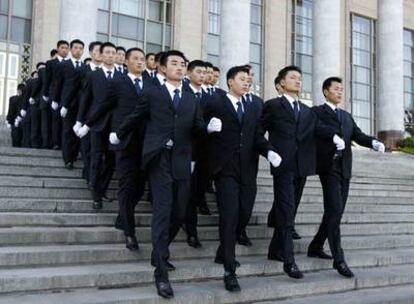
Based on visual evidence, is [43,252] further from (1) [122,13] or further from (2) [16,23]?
(1) [122,13]

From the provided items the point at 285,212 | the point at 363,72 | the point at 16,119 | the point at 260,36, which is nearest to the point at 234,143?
the point at 285,212

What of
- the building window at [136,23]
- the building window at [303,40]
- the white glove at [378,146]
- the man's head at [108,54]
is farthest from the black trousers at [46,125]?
the building window at [303,40]

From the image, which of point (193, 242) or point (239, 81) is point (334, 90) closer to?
point (239, 81)

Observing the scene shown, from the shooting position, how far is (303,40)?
3158cm

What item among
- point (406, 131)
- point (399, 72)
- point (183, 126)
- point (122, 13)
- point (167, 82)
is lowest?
point (183, 126)

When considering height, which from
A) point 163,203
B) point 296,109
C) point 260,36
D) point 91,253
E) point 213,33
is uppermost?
point 260,36

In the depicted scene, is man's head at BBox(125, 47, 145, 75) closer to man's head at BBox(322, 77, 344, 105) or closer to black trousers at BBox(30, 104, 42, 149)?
man's head at BBox(322, 77, 344, 105)

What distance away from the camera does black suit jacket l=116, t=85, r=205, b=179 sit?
506 centimetres

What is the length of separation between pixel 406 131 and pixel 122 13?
699 inches

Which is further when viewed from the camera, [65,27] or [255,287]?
[65,27]

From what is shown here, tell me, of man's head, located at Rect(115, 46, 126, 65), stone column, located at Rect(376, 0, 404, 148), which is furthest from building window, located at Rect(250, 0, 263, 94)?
man's head, located at Rect(115, 46, 126, 65)

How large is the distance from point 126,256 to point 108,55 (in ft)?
9.74

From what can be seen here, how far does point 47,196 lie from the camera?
296 inches

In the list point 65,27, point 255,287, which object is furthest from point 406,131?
point 255,287
